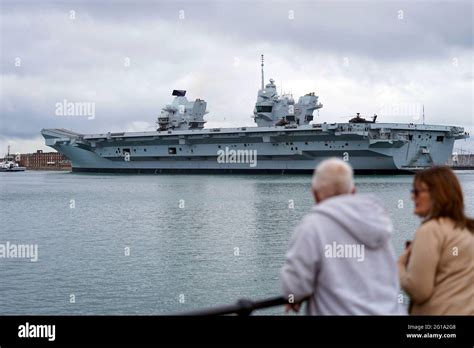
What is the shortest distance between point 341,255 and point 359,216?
17 centimetres

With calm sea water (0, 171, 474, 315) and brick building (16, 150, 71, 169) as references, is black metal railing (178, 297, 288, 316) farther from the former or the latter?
brick building (16, 150, 71, 169)

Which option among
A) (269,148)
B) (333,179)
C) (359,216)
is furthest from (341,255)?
(269,148)

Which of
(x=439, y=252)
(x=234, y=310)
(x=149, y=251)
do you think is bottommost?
(x=149, y=251)

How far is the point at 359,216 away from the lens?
250 cm

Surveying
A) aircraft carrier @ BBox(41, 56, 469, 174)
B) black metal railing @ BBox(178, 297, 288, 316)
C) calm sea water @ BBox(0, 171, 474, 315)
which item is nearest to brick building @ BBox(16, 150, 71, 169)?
aircraft carrier @ BBox(41, 56, 469, 174)

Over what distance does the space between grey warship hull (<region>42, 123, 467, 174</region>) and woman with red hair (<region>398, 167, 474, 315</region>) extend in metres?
42.2

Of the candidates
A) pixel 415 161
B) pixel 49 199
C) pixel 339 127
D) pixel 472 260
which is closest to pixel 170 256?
pixel 472 260

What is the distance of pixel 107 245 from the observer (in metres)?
16.0

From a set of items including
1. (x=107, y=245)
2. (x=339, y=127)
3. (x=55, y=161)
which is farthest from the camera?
(x=55, y=161)

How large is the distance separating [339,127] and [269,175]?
1006 cm

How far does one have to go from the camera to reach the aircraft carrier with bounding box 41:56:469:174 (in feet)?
152

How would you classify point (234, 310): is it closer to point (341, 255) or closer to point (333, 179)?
point (341, 255)

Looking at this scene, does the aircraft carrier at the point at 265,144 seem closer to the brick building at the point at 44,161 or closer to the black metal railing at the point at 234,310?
the black metal railing at the point at 234,310
